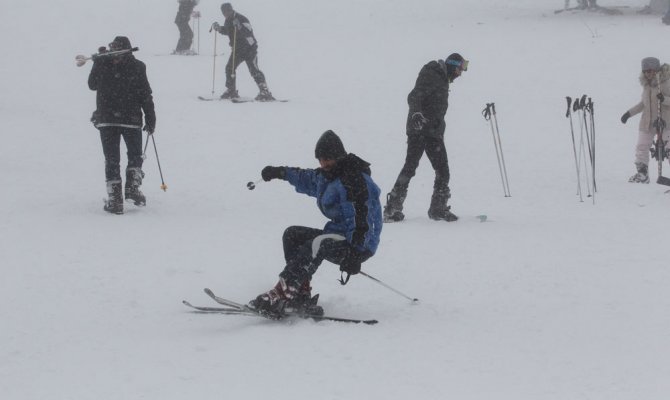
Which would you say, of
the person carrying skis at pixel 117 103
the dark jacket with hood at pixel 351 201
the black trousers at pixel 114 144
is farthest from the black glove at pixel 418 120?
the dark jacket with hood at pixel 351 201

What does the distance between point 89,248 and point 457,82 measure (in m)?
13.5

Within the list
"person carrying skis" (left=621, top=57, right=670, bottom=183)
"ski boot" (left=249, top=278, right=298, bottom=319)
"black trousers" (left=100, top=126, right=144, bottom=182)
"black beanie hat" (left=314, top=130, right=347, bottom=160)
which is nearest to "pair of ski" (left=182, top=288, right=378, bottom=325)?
"ski boot" (left=249, top=278, right=298, bottom=319)

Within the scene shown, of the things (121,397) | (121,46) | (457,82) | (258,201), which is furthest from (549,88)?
(121,397)

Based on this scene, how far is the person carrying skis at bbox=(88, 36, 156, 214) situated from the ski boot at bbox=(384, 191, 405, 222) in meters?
2.66

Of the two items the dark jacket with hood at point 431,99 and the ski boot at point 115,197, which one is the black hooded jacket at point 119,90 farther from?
the dark jacket with hood at point 431,99

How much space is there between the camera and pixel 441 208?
977cm

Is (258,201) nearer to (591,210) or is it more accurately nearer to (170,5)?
(591,210)

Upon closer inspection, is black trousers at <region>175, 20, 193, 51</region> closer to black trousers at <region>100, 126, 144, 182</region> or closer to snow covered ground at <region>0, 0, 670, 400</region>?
snow covered ground at <region>0, 0, 670, 400</region>

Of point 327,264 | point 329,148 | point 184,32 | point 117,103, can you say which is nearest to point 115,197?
point 117,103

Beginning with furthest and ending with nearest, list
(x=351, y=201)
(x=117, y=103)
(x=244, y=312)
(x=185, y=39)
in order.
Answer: (x=185, y=39) < (x=117, y=103) < (x=244, y=312) < (x=351, y=201)

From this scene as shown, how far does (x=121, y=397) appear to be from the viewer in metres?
4.70

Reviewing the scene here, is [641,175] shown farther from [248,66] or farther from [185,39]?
[185,39]

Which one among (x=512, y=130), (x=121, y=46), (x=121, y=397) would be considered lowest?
(x=121, y=397)

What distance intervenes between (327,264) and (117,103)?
2.97m
